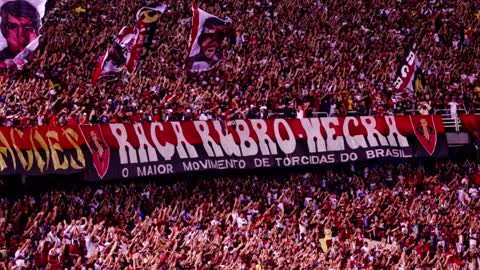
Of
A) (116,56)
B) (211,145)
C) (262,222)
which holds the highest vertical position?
(116,56)

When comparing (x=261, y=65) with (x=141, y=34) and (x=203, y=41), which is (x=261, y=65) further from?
(x=141, y=34)

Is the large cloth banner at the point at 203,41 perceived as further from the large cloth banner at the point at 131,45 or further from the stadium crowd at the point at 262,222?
the stadium crowd at the point at 262,222

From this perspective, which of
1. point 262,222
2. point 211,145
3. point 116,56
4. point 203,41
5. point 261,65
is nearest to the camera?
point 262,222

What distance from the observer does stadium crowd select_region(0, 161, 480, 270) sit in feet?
87.5

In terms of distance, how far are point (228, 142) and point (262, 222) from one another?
4.54 m

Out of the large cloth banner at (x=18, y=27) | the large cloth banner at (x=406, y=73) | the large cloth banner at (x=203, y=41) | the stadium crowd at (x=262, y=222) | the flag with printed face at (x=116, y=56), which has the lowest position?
the stadium crowd at (x=262, y=222)

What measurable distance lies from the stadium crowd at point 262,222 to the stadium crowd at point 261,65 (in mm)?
2253

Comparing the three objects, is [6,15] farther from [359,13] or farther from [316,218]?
[359,13]

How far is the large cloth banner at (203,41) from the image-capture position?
3453 centimetres

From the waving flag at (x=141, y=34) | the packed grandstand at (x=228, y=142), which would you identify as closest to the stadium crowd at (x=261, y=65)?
the packed grandstand at (x=228, y=142)

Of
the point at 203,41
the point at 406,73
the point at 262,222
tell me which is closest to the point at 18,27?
the point at 203,41

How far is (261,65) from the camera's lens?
135 ft

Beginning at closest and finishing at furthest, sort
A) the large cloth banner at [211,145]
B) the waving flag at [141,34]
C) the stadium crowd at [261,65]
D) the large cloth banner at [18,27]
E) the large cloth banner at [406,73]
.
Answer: the large cloth banner at [18,27], the large cloth banner at [211,145], the waving flag at [141,34], the stadium crowd at [261,65], the large cloth banner at [406,73]

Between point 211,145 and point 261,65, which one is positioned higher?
→ point 261,65
